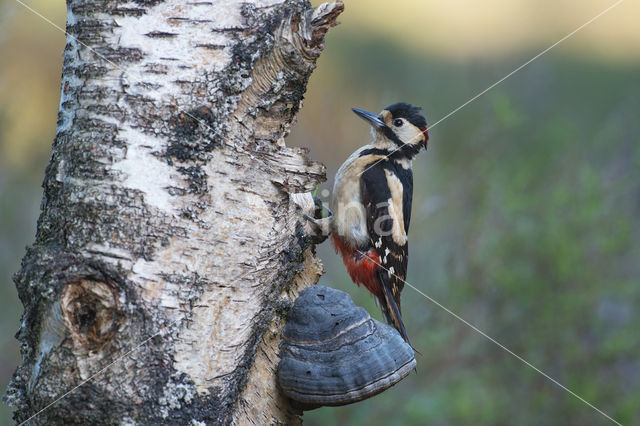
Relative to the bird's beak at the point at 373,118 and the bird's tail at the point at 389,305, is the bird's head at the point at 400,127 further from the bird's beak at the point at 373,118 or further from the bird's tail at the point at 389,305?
the bird's tail at the point at 389,305

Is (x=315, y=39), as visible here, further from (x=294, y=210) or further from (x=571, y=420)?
(x=571, y=420)

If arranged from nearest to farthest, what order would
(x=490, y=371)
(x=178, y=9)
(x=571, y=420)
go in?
(x=178, y=9) → (x=571, y=420) → (x=490, y=371)

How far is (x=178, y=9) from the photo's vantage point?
5.62ft

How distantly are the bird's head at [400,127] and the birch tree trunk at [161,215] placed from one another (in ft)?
6.41

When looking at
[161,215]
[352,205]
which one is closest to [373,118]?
[352,205]

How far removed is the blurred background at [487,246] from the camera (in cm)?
428

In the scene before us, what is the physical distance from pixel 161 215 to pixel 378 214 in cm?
220

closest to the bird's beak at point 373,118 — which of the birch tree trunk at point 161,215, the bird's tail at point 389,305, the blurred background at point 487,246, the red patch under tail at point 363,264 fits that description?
the blurred background at point 487,246

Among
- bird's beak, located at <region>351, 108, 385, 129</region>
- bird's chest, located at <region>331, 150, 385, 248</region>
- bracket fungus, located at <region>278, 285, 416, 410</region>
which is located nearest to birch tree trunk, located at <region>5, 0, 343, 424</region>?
bracket fungus, located at <region>278, 285, 416, 410</region>

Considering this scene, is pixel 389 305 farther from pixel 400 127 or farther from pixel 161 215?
pixel 161 215

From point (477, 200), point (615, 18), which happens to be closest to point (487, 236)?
point (477, 200)

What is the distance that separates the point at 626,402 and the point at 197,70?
415cm

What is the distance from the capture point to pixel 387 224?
3.69 m

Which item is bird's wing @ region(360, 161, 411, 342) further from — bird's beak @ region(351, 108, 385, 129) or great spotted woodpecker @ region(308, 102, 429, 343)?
bird's beak @ region(351, 108, 385, 129)
